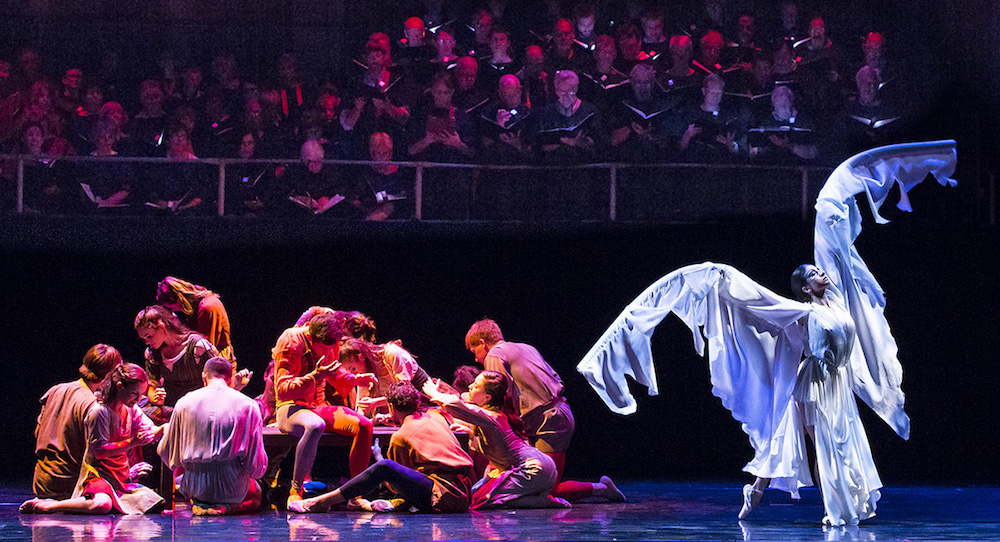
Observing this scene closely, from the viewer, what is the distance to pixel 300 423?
572 cm

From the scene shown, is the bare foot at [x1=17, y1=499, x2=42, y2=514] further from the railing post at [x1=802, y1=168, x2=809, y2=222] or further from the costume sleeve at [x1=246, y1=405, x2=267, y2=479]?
the railing post at [x1=802, y1=168, x2=809, y2=222]

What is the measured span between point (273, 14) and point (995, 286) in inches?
219

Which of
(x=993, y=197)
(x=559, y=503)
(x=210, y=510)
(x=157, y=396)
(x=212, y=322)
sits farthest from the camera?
(x=993, y=197)

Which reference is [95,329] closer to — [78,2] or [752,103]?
[78,2]

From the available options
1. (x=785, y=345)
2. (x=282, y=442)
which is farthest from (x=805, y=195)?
(x=282, y=442)

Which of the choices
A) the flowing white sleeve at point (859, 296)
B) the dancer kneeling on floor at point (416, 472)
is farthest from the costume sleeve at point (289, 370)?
the flowing white sleeve at point (859, 296)

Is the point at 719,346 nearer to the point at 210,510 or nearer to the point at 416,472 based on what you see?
the point at 416,472

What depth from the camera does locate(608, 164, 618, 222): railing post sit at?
815 centimetres

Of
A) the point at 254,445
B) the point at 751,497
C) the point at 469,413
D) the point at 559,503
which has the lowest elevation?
the point at 559,503

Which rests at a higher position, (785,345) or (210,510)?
(785,345)

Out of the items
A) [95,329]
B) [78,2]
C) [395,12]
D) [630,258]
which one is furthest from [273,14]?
[630,258]

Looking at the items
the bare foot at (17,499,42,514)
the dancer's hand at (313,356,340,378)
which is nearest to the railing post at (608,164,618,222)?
the dancer's hand at (313,356,340,378)

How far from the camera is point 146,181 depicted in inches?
317

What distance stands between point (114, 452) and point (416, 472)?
143cm
